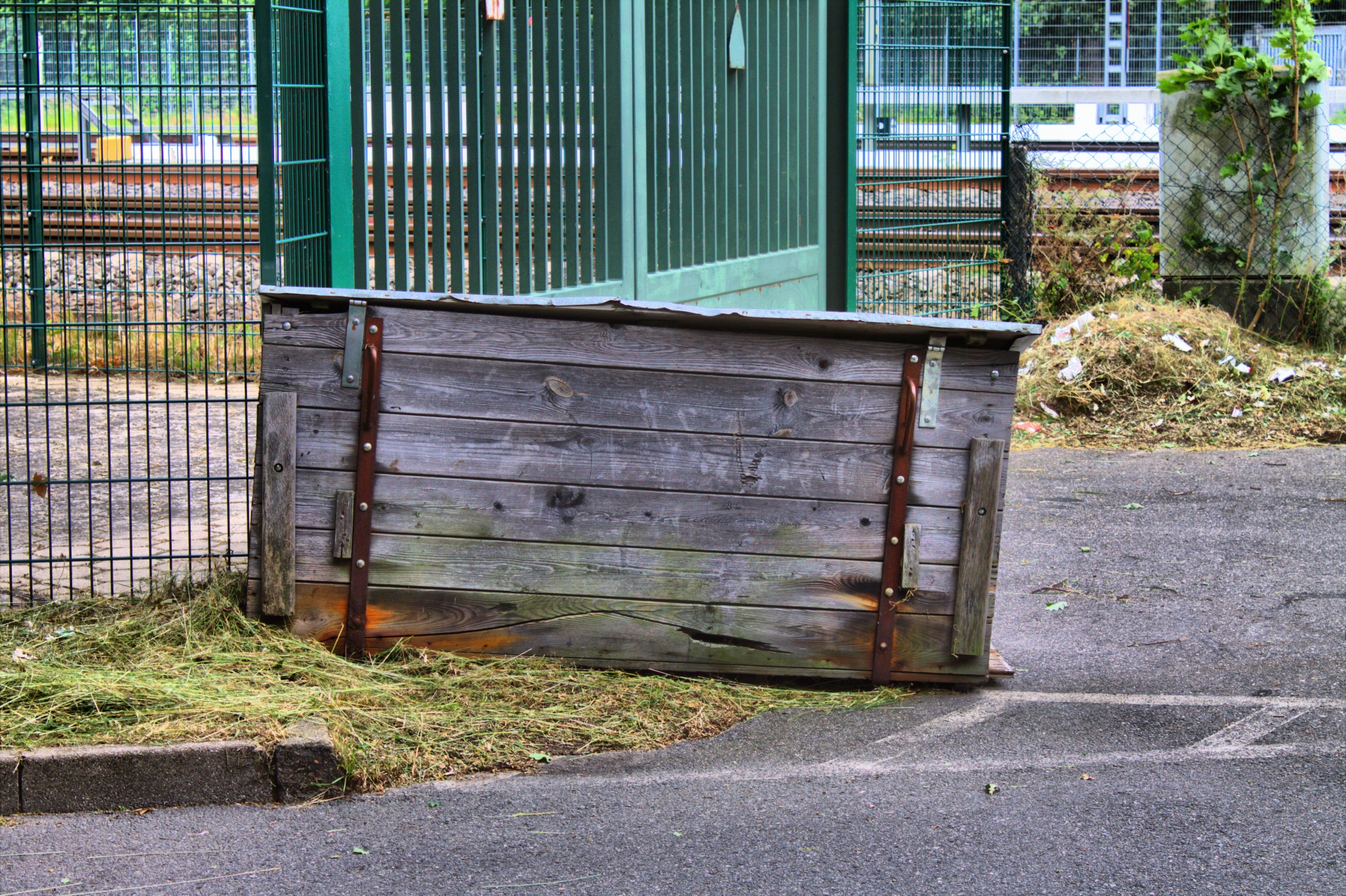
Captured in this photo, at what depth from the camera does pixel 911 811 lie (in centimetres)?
375

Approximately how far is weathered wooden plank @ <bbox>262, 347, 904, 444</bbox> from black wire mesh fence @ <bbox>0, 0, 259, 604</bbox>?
0.36 meters

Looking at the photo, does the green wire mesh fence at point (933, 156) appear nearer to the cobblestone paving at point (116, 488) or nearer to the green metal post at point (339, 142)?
the cobblestone paving at point (116, 488)

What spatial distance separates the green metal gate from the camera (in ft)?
15.3

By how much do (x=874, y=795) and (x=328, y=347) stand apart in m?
2.09

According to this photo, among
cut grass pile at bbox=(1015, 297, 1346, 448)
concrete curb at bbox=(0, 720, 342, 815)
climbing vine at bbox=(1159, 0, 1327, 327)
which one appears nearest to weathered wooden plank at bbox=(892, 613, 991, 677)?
concrete curb at bbox=(0, 720, 342, 815)

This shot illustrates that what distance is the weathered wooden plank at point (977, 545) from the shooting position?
4473 millimetres

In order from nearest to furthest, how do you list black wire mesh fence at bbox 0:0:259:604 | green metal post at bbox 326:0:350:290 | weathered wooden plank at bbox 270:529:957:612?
weathered wooden plank at bbox 270:529:957:612, green metal post at bbox 326:0:350:290, black wire mesh fence at bbox 0:0:259:604

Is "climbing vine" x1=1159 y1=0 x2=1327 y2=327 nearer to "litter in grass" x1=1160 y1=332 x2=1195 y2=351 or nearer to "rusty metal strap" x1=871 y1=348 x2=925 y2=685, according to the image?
"litter in grass" x1=1160 y1=332 x2=1195 y2=351

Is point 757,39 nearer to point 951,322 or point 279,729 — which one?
point 951,322

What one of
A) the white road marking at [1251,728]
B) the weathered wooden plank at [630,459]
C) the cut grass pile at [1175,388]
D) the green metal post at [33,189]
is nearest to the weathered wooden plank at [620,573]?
the weathered wooden plank at [630,459]

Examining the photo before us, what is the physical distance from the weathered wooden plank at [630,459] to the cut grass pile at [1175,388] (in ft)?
16.2

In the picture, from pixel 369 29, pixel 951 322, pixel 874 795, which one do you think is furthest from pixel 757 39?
pixel 874 795

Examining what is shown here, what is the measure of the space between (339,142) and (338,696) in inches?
70.7

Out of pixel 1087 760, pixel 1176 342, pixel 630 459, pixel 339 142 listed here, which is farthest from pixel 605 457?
pixel 1176 342
